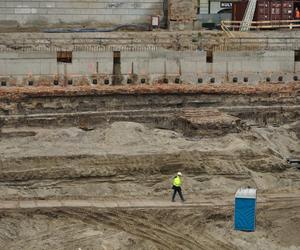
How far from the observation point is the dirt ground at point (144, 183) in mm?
21953

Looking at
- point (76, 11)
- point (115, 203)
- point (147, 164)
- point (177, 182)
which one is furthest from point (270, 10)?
point (115, 203)

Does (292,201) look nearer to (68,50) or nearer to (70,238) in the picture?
(70,238)

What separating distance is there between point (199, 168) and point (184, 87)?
20.3ft

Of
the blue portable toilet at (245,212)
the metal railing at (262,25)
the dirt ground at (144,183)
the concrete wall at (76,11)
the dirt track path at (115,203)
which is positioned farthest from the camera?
the metal railing at (262,25)

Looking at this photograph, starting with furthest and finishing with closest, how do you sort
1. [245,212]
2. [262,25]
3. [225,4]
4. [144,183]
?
[225,4] → [262,25] → [144,183] → [245,212]

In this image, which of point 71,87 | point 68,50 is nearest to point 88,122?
point 71,87

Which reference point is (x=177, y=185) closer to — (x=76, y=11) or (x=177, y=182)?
(x=177, y=182)

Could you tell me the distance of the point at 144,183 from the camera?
26.1 meters

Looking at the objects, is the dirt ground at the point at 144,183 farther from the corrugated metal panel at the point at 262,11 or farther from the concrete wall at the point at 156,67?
the corrugated metal panel at the point at 262,11

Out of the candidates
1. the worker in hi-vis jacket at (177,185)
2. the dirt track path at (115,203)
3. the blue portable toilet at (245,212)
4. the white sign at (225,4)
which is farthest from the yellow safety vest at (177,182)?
the white sign at (225,4)

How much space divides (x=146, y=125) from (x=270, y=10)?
1261 centimetres

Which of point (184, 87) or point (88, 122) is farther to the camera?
point (184, 87)

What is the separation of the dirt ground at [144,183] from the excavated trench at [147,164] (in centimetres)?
3

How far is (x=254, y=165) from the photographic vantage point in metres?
27.6
